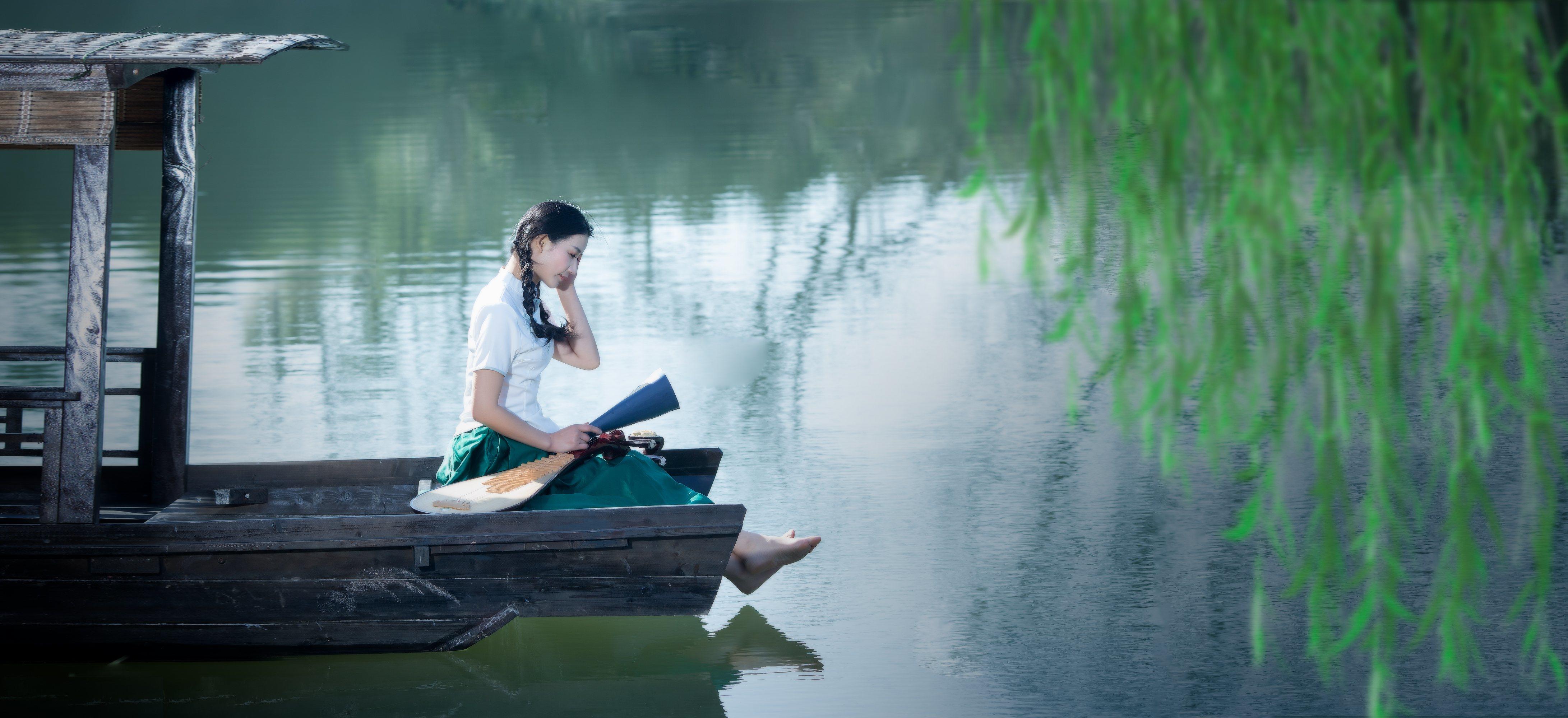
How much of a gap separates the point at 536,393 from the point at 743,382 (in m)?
3.68

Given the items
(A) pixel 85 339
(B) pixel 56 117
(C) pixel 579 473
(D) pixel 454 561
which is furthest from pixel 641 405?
(B) pixel 56 117

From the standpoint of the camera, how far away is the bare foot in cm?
436

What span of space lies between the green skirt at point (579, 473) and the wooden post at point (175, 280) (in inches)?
45.0

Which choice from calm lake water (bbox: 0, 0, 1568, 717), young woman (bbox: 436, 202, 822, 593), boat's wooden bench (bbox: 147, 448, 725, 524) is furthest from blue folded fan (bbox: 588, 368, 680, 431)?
calm lake water (bbox: 0, 0, 1568, 717)

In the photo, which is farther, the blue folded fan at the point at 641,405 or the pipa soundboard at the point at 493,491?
the blue folded fan at the point at 641,405

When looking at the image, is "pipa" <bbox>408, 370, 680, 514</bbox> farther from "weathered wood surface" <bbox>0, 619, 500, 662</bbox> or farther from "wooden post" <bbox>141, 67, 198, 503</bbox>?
"wooden post" <bbox>141, 67, 198, 503</bbox>

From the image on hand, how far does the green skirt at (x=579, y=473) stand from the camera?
13.7ft

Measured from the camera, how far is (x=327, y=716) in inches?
153

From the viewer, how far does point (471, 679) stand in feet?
13.4

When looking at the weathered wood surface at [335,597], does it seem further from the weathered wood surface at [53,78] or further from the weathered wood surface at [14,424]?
the weathered wood surface at [53,78]

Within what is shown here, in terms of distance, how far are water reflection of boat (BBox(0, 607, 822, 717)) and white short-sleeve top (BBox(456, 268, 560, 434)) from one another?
26.3 inches

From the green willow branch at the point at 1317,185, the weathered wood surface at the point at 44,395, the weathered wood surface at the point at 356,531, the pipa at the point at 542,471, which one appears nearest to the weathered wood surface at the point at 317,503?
the pipa at the point at 542,471

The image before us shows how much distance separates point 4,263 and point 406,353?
518 centimetres

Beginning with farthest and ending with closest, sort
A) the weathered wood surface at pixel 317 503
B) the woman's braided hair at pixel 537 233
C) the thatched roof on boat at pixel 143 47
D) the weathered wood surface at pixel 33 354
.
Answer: the weathered wood surface at pixel 317 503 → the weathered wood surface at pixel 33 354 → the woman's braided hair at pixel 537 233 → the thatched roof on boat at pixel 143 47
